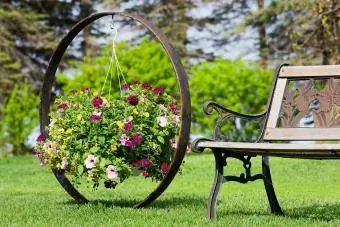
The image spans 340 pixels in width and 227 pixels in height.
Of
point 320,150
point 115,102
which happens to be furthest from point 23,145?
point 320,150

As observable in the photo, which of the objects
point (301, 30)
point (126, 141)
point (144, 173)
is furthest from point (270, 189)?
point (301, 30)

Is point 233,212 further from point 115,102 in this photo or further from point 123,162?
point 115,102

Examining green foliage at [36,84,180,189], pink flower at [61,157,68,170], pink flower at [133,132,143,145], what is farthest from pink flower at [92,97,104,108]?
pink flower at [61,157,68,170]

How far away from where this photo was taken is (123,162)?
546 cm

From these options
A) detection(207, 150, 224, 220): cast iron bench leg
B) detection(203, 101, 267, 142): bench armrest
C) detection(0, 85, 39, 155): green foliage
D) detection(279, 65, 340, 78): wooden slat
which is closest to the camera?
detection(207, 150, 224, 220): cast iron bench leg

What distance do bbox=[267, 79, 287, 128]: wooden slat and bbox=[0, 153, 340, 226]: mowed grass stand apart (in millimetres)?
658

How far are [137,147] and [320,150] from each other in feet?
5.70

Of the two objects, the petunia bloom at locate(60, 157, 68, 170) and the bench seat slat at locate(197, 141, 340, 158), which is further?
the petunia bloom at locate(60, 157, 68, 170)

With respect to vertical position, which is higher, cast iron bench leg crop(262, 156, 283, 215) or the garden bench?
the garden bench

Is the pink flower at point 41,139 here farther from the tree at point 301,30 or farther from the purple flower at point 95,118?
the tree at point 301,30

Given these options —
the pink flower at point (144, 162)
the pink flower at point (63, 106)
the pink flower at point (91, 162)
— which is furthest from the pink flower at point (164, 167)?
the pink flower at point (63, 106)

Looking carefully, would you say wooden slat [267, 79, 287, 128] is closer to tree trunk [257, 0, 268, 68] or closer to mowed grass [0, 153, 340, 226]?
mowed grass [0, 153, 340, 226]

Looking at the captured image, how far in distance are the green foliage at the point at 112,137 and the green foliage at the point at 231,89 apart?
38.2 feet

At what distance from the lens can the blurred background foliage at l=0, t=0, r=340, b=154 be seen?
56.1ft
